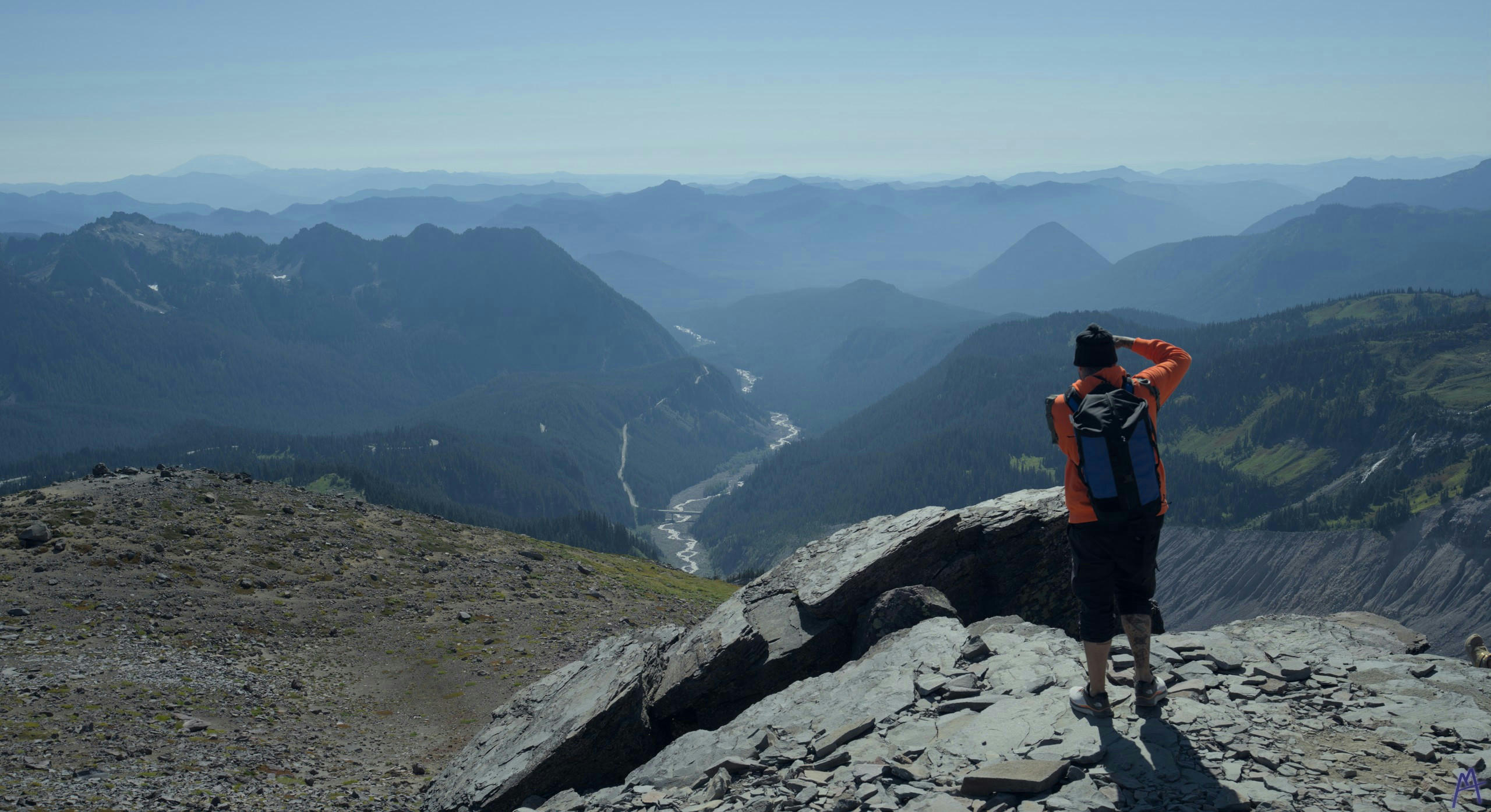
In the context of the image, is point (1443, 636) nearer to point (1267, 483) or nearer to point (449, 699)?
point (1267, 483)

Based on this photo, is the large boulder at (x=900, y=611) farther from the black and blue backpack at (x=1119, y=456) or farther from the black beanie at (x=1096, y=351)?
the black beanie at (x=1096, y=351)

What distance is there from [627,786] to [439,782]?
7.22m

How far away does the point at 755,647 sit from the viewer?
19297 millimetres

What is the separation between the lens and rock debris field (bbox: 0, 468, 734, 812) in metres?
19.9

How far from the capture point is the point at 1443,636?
4882 inches

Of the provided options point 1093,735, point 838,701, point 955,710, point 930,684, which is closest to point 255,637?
point 838,701

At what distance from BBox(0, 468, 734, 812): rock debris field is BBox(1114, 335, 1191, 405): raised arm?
1942 centimetres

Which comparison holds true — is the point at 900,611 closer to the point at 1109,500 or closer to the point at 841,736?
the point at 841,736

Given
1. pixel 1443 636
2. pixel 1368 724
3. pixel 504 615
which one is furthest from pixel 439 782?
pixel 1443 636

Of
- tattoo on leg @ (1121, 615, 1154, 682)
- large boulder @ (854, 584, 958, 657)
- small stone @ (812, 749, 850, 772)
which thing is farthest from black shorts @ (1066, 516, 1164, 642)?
→ large boulder @ (854, 584, 958, 657)

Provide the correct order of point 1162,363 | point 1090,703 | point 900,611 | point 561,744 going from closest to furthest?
point 1090,703 → point 1162,363 → point 561,744 → point 900,611

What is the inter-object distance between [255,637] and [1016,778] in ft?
99.0

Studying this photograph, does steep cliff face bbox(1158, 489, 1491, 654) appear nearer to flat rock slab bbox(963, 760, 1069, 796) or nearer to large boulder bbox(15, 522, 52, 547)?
flat rock slab bbox(963, 760, 1069, 796)

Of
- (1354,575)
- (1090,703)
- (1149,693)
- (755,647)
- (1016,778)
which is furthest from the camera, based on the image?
(1354,575)
